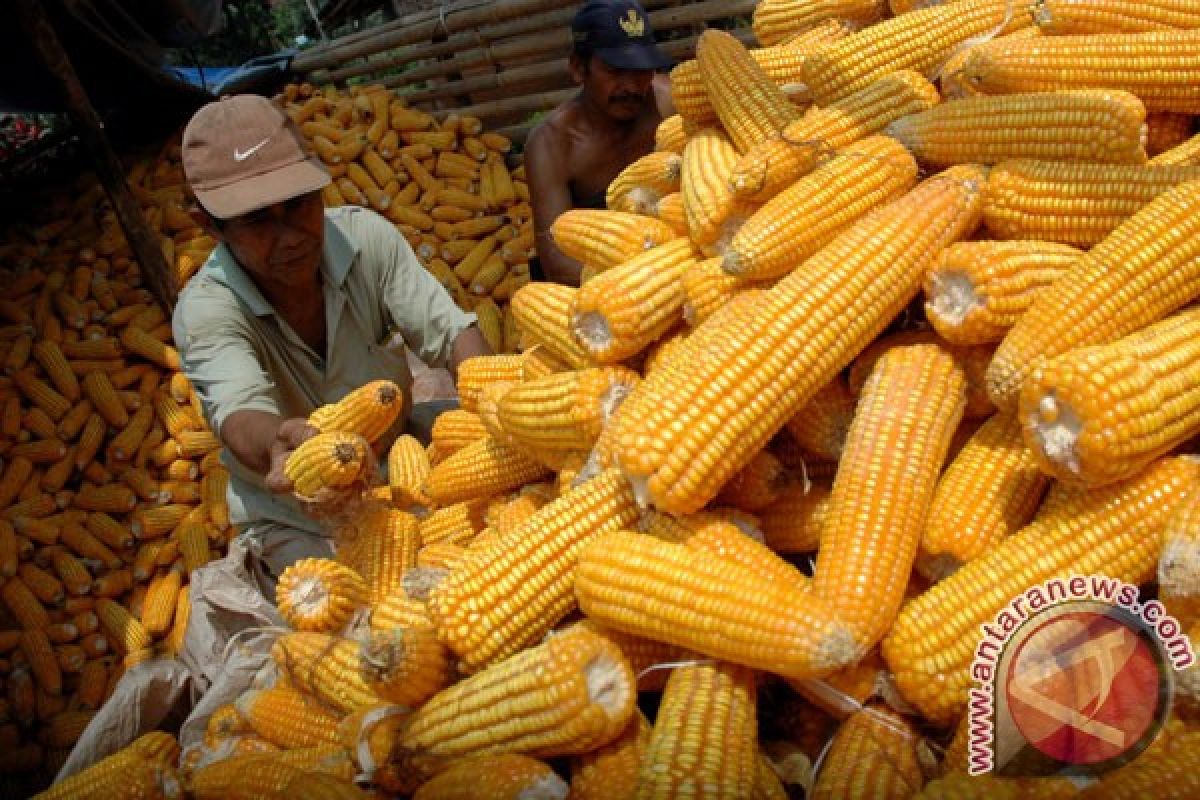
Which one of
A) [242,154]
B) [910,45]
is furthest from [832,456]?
[242,154]

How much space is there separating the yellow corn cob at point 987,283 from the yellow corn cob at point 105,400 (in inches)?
247

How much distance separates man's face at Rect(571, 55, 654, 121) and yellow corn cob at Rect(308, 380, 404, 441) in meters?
3.28

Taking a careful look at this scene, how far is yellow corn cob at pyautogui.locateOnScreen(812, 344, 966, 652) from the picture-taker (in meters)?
1.42

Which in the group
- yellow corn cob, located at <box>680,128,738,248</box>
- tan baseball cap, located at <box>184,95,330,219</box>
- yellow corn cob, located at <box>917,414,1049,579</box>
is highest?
tan baseball cap, located at <box>184,95,330,219</box>

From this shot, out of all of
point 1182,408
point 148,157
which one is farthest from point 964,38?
point 148,157

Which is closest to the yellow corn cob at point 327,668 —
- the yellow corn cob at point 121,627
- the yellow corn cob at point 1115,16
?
the yellow corn cob at point 1115,16

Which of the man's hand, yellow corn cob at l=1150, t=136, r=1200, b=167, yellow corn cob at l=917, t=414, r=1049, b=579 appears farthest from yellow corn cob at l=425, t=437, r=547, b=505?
yellow corn cob at l=1150, t=136, r=1200, b=167

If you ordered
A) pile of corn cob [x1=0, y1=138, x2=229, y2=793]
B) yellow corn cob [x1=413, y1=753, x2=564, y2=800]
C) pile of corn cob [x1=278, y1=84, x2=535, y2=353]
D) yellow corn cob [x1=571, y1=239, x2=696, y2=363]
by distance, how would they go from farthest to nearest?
pile of corn cob [x1=278, y1=84, x2=535, y2=353]
pile of corn cob [x1=0, y1=138, x2=229, y2=793]
yellow corn cob [x1=571, y1=239, x2=696, y2=363]
yellow corn cob [x1=413, y1=753, x2=564, y2=800]

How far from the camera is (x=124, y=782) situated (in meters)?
2.17

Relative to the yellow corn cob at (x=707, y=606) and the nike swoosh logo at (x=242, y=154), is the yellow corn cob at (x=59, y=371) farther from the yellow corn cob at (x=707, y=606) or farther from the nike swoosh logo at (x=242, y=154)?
the yellow corn cob at (x=707, y=606)

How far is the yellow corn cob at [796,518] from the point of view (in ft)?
5.71

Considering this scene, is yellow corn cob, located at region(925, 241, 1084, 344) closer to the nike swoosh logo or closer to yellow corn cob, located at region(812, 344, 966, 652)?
yellow corn cob, located at region(812, 344, 966, 652)

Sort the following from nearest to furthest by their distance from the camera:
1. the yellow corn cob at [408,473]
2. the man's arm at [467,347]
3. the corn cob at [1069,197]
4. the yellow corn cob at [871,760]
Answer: the yellow corn cob at [871,760]
the corn cob at [1069,197]
the yellow corn cob at [408,473]
the man's arm at [467,347]

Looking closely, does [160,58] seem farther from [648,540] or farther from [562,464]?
[648,540]
